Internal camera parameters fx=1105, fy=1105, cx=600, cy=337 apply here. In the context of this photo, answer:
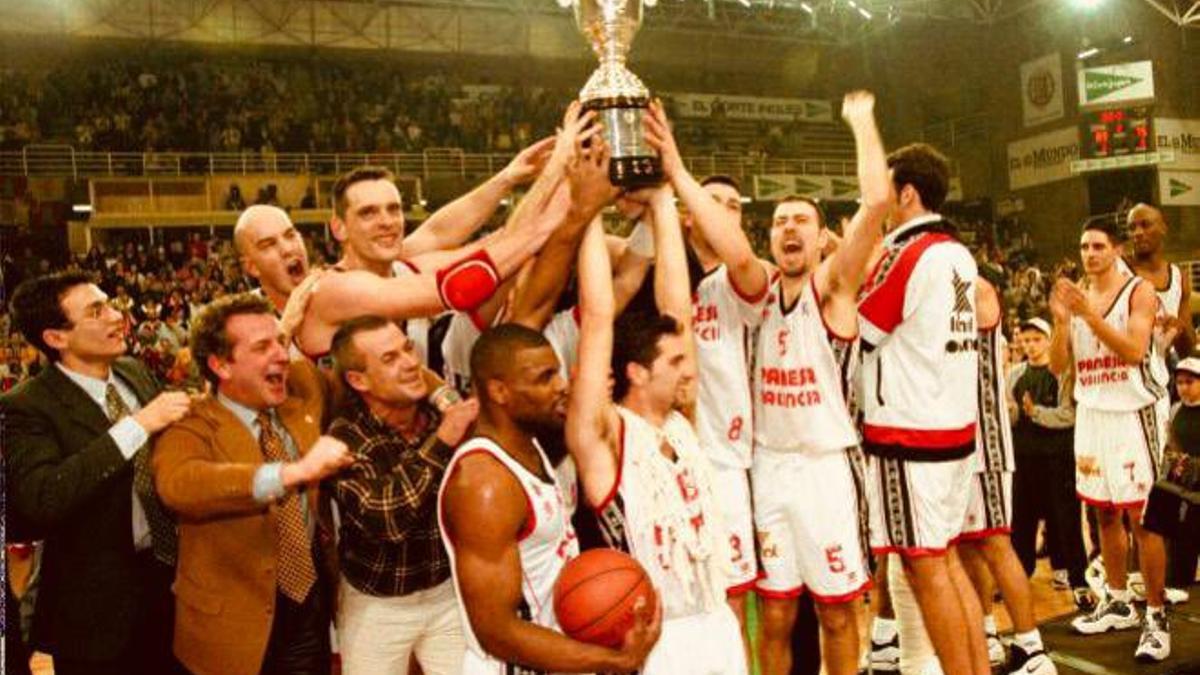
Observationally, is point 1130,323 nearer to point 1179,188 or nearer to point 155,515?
point 155,515

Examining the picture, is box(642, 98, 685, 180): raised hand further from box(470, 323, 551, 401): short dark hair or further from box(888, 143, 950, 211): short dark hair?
box(888, 143, 950, 211): short dark hair

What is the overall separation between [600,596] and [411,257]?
6.58 feet

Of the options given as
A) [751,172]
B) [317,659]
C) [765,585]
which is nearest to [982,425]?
[765,585]

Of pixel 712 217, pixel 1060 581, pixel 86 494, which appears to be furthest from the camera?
pixel 1060 581

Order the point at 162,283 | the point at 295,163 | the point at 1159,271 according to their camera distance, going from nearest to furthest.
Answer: the point at 1159,271 < the point at 162,283 < the point at 295,163

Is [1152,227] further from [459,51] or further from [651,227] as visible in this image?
[459,51]

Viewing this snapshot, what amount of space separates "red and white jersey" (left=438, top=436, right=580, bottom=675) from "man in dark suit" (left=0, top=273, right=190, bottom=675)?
1.02 m

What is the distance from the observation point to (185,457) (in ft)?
10.9

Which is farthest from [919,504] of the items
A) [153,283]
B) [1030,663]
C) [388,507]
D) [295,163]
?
[295,163]

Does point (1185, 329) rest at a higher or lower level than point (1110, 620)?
higher

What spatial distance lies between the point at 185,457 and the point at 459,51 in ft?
74.5

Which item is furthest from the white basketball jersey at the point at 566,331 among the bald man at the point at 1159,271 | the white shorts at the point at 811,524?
the bald man at the point at 1159,271

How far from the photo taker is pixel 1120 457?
228 inches

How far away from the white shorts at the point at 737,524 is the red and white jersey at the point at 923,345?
2.12ft
